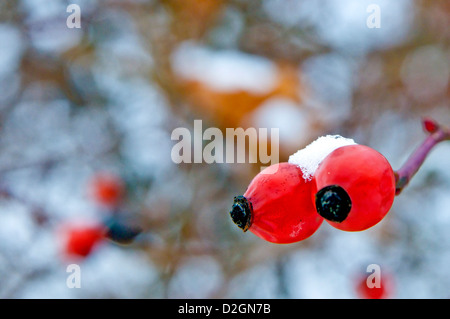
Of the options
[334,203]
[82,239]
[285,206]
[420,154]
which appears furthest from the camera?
[82,239]

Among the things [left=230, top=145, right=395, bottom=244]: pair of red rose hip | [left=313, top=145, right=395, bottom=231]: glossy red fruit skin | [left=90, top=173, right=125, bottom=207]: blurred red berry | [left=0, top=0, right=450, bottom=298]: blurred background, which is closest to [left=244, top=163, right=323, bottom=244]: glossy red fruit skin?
[left=230, top=145, right=395, bottom=244]: pair of red rose hip

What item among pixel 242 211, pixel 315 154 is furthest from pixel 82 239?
pixel 315 154

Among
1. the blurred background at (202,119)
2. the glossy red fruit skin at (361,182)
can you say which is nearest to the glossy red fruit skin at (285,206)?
the glossy red fruit skin at (361,182)

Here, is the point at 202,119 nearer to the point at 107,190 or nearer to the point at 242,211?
the point at 107,190

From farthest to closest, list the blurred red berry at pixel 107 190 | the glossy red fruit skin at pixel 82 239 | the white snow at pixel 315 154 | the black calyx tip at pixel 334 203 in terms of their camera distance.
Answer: the blurred red berry at pixel 107 190
the glossy red fruit skin at pixel 82 239
the white snow at pixel 315 154
the black calyx tip at pixel 334 203

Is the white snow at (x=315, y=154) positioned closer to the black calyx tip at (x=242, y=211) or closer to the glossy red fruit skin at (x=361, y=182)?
the glossy red fruit skin at (x=361, y=182)
